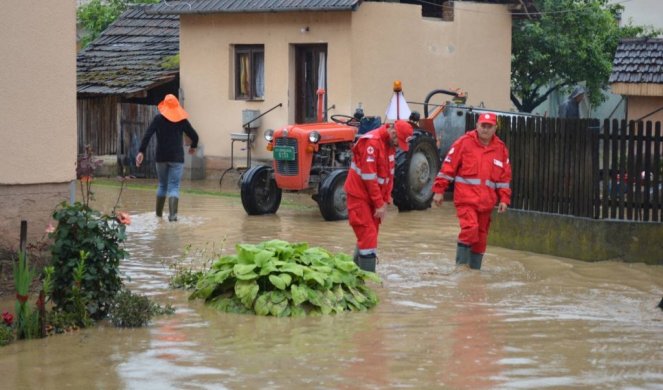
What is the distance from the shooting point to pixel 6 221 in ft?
37.5

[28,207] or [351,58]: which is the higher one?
[351,58]

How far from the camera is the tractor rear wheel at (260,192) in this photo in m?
18.8

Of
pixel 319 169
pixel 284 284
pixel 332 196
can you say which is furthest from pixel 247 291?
pixel 319 169

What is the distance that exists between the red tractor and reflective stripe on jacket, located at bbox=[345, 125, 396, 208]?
562 cm

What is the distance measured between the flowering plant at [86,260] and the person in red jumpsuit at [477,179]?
13.2 feet

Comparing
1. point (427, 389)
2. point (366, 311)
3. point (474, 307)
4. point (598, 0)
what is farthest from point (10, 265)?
point (598, 0)

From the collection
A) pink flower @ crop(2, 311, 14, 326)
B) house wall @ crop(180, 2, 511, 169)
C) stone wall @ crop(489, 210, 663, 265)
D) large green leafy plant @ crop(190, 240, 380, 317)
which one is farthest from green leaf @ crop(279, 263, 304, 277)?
house wall @ crop(180, 2, 511, 169)

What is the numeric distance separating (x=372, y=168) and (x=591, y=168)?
350cm

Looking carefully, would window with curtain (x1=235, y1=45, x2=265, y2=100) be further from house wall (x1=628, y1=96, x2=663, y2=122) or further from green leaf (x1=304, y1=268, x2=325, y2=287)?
green leaf (x1=304, y1=268, x2=325, y2=287)

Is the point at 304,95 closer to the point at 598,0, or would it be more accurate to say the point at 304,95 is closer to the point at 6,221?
the point at 598,0

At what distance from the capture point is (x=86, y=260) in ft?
32.6

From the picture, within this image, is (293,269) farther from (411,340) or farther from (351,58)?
(351,58)

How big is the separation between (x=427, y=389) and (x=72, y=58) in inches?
216

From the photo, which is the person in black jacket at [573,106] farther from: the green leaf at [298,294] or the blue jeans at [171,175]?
the green leaf at [298,294]
